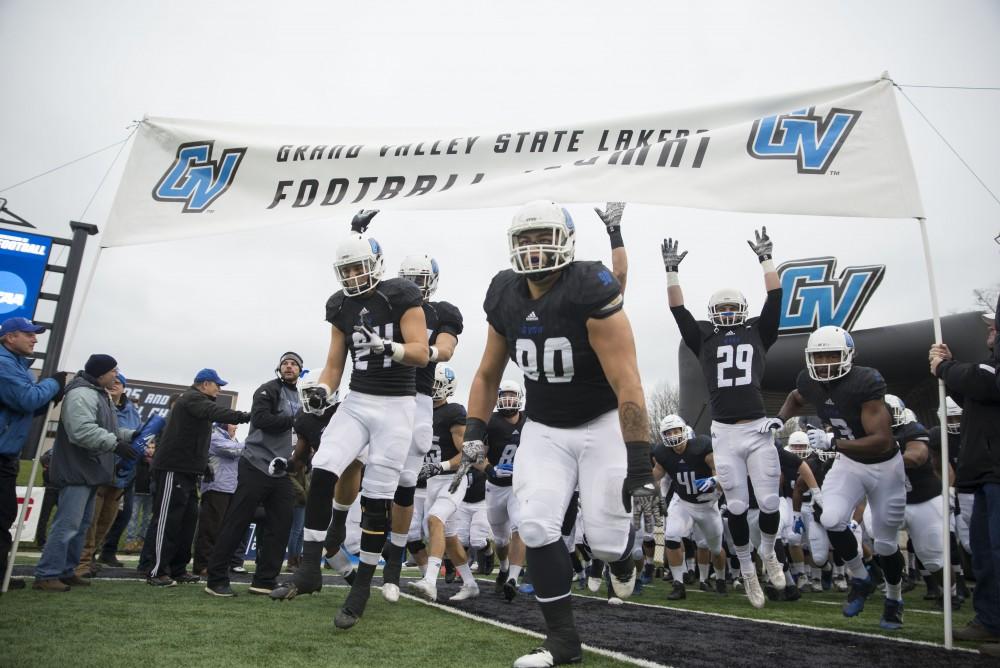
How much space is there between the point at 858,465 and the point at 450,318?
3.98 metres

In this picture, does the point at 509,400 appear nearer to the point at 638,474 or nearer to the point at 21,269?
the point at 638,474

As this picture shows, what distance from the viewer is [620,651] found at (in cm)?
414

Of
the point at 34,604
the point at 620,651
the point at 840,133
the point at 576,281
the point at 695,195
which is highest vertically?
the point at 840,133

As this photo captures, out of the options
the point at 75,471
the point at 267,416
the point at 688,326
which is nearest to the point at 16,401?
the point at 75,471

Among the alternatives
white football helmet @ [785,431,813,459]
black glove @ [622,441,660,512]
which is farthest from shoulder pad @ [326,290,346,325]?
white football helmet @ [785,431,813,459]

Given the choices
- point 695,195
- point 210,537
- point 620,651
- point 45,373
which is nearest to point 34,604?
point 210,537

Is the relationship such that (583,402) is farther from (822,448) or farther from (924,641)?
(822,448)

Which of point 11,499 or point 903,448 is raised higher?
point 903,448

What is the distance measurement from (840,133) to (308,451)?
5.84 meters

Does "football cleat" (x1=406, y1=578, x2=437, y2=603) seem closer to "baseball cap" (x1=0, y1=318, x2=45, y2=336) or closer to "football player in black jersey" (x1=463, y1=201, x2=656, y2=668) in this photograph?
"football player in black jersey" (x1=463, y1=201, x2=656, y2=668)

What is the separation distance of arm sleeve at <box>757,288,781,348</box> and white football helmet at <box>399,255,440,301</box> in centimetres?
338

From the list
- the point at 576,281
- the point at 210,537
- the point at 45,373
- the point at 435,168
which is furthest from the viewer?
the point at 45,373

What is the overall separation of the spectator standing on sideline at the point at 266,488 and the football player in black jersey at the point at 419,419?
1257 mm

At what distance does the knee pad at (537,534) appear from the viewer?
3.78m
